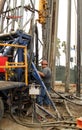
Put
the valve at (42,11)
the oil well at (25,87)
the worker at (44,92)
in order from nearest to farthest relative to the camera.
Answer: the oil well at (25,87)
the worker at (44,92)
the valve at (42,11)

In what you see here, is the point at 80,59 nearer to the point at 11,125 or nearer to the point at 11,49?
the point at 11,49

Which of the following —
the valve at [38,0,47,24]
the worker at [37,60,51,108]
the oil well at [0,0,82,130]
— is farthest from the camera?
the valve at [38,0,47,24]

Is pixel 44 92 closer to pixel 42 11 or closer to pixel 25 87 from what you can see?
pixel 25 87

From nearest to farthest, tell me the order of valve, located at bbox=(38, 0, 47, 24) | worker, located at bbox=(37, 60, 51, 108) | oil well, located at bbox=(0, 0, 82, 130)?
oil well, located at bbox=(0, 0, 82, 130)
worker, located at bbox=(37, 60, 51, 108)
valve, located at bbox=(38, 0, 47, 24)

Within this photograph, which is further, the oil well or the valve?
the valve

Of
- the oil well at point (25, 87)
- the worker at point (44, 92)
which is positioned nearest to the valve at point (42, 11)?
the oil well at point (25, 87)

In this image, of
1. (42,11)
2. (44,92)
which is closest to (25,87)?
(44,92)

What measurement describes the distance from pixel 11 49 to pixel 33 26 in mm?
1452

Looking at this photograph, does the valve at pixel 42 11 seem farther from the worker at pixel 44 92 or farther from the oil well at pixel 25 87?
the worker at pixel 44 92

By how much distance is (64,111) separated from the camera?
38.4 ft

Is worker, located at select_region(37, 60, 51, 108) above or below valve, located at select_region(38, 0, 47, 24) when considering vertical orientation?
below

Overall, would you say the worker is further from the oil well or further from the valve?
the valve

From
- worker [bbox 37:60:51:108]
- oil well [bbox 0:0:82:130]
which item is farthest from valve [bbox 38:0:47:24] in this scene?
worker [bbox 37:60:51:108]

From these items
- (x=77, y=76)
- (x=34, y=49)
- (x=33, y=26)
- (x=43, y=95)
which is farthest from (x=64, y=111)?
(x=77, y=76)
